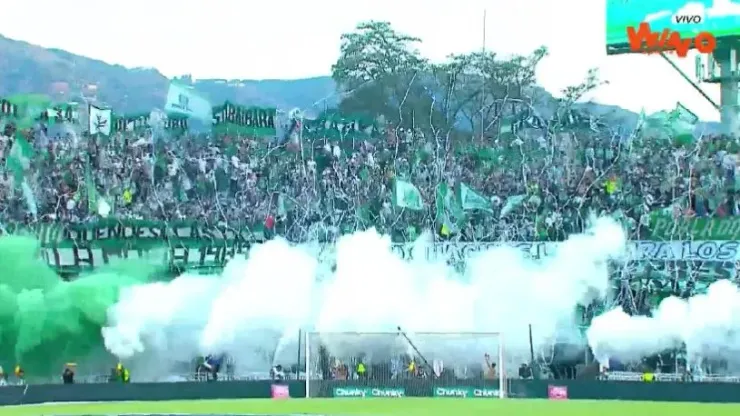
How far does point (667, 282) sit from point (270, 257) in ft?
38.1

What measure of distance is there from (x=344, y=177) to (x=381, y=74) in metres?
6.40

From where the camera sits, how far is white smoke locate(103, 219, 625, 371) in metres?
34.3

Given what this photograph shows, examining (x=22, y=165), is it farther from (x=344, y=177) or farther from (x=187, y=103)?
(x=344, y=177)

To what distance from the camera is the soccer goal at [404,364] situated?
104 ft

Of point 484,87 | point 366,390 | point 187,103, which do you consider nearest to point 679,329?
point 366,390

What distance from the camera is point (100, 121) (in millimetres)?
38938

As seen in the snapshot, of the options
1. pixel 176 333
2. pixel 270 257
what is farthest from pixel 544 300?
pixel 176 333

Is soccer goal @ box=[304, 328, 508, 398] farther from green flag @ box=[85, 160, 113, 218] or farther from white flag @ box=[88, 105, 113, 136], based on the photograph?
white flag @ box=[88, 105, 113, 136]

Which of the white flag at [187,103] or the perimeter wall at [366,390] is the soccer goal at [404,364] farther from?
the white flag at [187,103]

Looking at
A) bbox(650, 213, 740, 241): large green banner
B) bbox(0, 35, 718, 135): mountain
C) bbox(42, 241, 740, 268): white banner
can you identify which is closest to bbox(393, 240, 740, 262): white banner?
bbox(42, 241, 740, 268): white banner

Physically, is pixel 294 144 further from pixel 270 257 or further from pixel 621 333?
pixel 621 333

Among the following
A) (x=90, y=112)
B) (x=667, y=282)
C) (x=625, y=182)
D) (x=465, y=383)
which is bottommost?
(x=465, y=383)

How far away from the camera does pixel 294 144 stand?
38750mm
